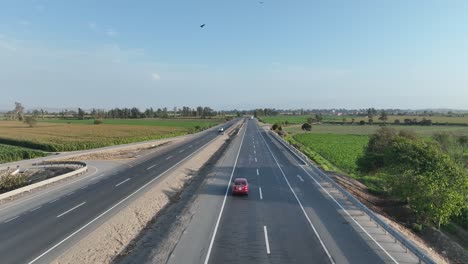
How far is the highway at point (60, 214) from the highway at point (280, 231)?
4.66m

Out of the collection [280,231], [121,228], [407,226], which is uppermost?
[280,231]

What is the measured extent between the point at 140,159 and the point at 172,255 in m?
36.0

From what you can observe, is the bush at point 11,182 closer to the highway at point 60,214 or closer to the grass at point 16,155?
the highway at point 60,214

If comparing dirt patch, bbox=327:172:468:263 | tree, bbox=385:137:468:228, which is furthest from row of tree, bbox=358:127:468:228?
dirt patch, bbox=327:172:468:263

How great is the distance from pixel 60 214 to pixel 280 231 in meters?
13.7

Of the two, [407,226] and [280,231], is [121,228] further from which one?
[407,226]

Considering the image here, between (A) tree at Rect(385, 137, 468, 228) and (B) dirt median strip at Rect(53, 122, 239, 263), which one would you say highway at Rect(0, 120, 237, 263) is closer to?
(B) dirt median strip at Rect(53, 122, 239, 263)

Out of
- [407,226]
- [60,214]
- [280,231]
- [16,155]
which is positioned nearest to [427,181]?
[407,226]

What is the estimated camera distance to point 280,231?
61.1 ft

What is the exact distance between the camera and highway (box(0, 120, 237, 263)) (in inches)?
657

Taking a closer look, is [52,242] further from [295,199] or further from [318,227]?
[295,199]

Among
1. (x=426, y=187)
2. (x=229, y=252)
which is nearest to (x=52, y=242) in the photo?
(x=229, y=252)

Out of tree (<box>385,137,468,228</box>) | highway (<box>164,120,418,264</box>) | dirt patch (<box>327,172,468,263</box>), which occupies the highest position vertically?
tree (<box>385,137,468,228</box>)

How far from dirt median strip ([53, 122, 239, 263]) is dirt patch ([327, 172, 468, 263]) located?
14102 millimetres
